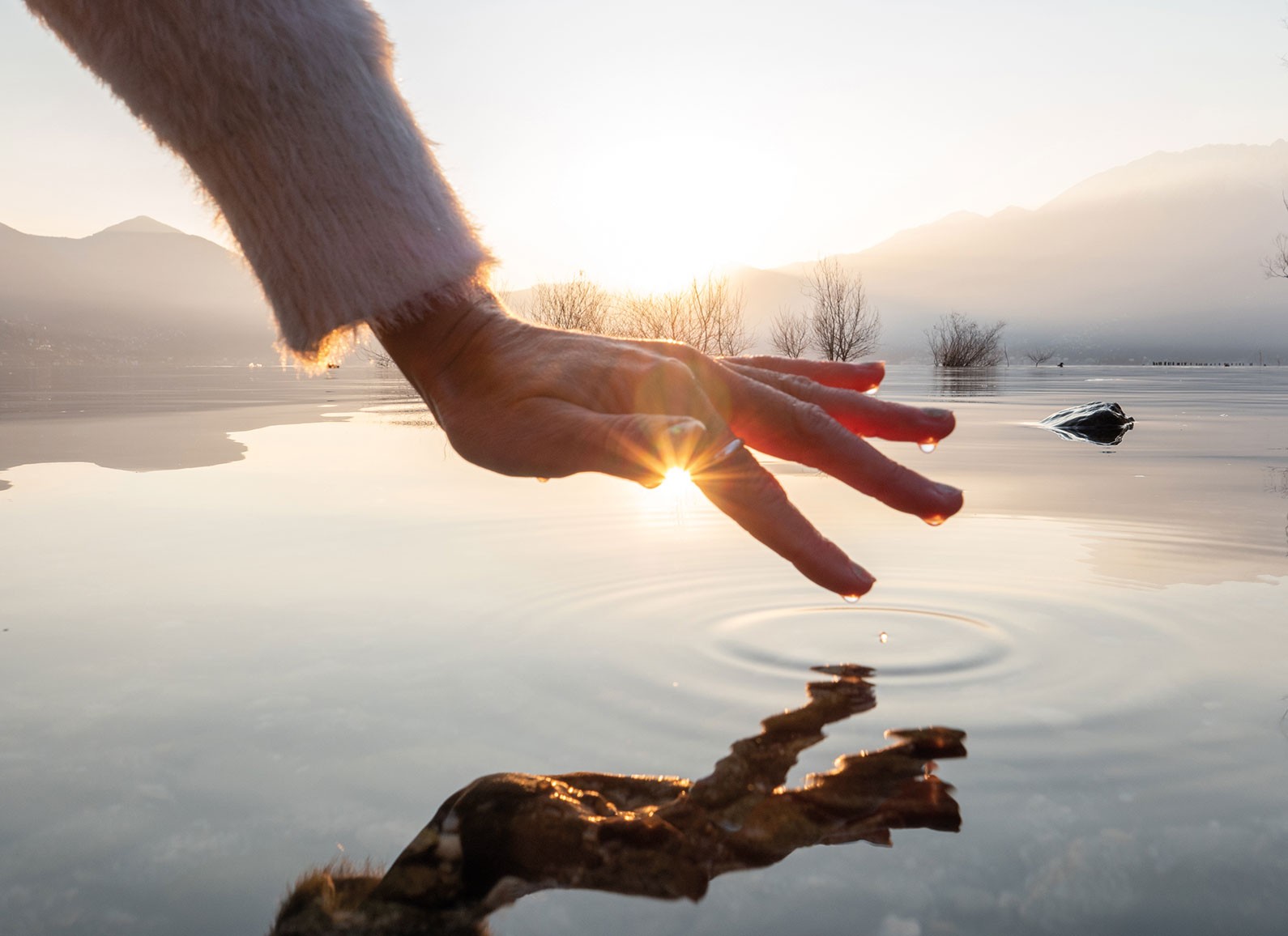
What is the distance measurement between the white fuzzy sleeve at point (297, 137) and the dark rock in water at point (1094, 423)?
8.00m

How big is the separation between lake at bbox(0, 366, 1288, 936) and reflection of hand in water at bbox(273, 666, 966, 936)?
0.03 metres

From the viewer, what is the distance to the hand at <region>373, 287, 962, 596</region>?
106 centimetres

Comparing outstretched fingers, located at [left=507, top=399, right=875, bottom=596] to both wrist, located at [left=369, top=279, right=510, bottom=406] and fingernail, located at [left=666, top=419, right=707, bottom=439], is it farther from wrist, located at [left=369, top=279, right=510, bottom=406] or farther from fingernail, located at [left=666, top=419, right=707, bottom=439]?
wrist, located at [left=369, top=279, right=510, bottom=406]

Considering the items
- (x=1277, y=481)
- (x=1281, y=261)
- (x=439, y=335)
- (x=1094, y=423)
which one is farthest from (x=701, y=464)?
(x=1281, y=261)

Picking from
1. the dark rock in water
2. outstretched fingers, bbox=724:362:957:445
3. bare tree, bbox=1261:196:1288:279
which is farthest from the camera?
bare tree, bbox=1261:196:1288:279

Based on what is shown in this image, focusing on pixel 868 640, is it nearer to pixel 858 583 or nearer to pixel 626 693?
pixel 626 693

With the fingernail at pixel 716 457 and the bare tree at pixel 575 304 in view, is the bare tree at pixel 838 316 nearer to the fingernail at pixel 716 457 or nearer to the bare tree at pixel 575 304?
the bare tree at pixel 575 304

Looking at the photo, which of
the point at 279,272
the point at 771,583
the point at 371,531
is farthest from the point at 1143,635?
the point at 371,531

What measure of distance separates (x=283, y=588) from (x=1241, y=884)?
6.85ft

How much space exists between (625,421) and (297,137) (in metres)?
0.42

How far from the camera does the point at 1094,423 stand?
894cm

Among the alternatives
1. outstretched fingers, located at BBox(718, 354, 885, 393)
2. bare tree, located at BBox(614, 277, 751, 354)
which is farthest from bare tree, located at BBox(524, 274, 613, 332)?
outstretched fingers, located at BBox(718, 354, 885, 393)

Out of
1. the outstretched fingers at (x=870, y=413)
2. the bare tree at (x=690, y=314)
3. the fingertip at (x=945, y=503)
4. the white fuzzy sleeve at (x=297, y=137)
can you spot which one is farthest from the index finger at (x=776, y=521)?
the bare tree at (x=690, y=314)

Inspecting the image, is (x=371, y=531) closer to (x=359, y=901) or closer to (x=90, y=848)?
(x=90, y=848)
